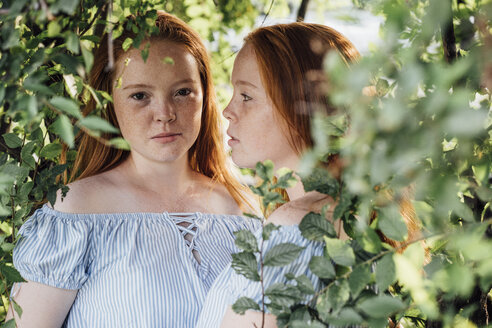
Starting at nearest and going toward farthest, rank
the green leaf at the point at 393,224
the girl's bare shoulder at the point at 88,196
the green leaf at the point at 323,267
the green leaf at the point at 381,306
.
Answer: the green leaf at the point at 381,306, the green leaf at the point at 393,224, the green leaf at the point at 323,267, the girl's bare shoulder at the point at 88,196

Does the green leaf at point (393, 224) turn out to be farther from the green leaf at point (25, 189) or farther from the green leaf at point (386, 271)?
the green leaf at point (25, 189)

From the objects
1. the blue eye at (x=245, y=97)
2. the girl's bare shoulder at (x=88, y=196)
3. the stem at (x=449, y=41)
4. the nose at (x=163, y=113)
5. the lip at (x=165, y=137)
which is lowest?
the girl's bare shoulder at (x=88, y=196)

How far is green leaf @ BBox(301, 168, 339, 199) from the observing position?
105cm

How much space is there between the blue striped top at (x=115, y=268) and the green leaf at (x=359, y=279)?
898 millimetres

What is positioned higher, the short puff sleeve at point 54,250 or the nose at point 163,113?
the nose at point 163,113

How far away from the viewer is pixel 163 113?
184 centimetres

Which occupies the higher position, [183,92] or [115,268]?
[183,92]

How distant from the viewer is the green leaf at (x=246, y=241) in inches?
43.2

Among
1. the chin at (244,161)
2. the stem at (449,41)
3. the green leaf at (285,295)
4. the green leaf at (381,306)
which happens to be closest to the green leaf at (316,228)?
the green leaf at (285,295)

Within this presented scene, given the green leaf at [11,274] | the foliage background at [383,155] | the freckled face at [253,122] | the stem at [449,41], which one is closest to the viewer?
the foliage background at [383,155]

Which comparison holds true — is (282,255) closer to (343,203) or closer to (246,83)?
(343,203)

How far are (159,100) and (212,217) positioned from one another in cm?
47

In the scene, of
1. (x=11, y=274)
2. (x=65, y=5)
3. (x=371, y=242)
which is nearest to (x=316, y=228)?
(x=371, y=242)

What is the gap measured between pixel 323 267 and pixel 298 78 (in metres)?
0.73
